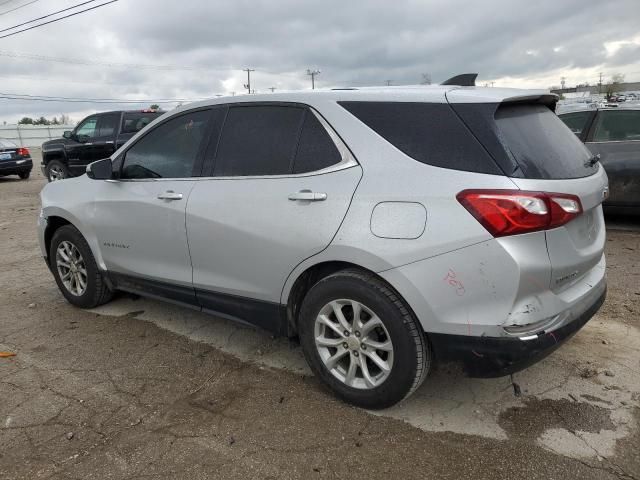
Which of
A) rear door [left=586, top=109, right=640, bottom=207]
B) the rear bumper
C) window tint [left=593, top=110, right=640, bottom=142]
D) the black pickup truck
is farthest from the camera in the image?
the rear bumper

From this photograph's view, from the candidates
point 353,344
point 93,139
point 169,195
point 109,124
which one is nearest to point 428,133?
point 353,344

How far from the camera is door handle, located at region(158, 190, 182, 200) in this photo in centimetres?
368

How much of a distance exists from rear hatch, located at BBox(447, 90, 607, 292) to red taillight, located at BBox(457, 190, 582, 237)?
5cm

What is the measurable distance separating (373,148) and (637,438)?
2.01m

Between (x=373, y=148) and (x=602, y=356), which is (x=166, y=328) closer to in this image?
(x=373, y=148)

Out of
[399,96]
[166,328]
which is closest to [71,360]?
[166,328]

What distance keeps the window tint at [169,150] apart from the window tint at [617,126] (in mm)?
5700

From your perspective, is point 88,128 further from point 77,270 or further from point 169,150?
point 169,150

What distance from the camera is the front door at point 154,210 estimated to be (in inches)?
147

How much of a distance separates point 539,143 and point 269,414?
2.09 meters

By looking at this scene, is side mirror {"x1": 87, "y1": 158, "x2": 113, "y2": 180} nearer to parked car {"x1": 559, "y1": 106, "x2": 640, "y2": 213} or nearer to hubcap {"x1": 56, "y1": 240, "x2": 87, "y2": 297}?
hubcap {"x1": 56, "y1": 240, "x2": 87, "y2": 297}

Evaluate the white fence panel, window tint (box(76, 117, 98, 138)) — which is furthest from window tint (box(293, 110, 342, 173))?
the white fence panel

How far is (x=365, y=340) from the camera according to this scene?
9.50 feet

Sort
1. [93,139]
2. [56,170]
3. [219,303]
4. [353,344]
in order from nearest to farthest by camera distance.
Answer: [353,344] → [219,303] → [93,139] → [56,170]
